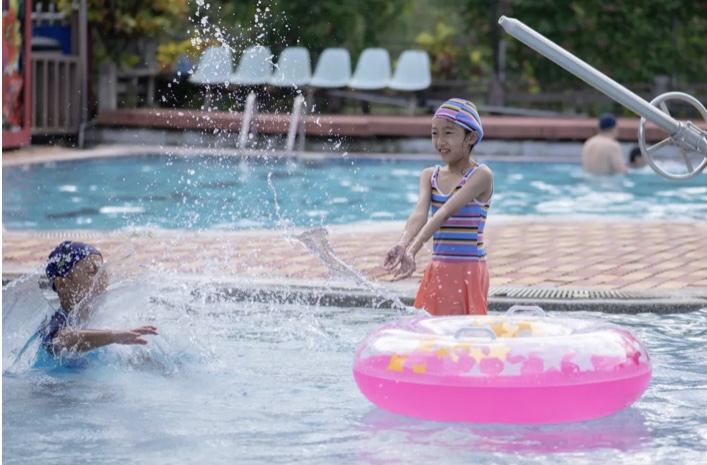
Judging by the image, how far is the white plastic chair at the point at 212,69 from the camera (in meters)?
18.2

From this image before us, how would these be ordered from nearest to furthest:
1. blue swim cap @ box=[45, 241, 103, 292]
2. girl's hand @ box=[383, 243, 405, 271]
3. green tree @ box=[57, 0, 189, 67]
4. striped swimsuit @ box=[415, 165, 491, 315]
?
girl's hand @ box=[383, 243, 405, 271] < striped swimsuit @ box=[415, 165, 491, 315] < blue swim cap @ box=[45, 241, 103, 292] < green tree @ box=[57, 0, 189, 67]

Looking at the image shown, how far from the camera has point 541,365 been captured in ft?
13.7

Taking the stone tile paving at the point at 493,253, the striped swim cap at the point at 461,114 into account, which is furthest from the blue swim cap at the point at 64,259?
the striped swim cap at the point at 461,114

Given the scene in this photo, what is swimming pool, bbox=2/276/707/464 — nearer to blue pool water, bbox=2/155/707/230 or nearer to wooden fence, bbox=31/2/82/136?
blue pool water, bbox=2/155/707/230

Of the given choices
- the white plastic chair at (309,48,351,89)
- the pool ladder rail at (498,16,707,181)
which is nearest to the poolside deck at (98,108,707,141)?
the white plastic chair at (309,48,351,89)

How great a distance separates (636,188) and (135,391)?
10.5 m

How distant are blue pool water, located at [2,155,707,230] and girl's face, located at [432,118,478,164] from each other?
4.91 m

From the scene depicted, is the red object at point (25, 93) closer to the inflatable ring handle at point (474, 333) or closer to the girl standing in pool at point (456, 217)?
the girl standing in pool at point (456, 217)

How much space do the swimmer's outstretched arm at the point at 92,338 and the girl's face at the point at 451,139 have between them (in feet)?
4.24

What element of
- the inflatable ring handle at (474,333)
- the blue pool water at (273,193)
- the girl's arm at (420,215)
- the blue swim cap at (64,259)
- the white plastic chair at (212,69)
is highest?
the white plastic chair at (212,69)

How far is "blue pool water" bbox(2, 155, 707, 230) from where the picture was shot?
11.0 meters

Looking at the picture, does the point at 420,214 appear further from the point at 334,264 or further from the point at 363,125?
the point at 363,125

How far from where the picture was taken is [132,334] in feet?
15.5

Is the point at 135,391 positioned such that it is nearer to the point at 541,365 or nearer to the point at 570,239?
the point at 541,365
